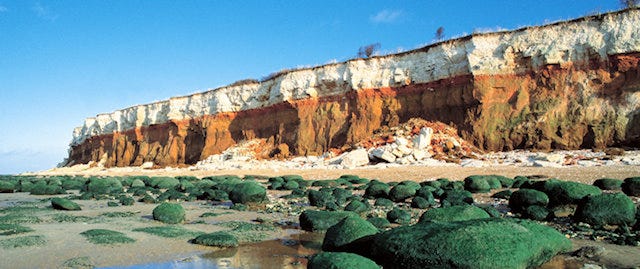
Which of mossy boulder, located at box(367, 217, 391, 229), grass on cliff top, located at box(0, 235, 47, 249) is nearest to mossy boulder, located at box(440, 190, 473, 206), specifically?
mossy boulder, located at box(367, 217, 391, 229)

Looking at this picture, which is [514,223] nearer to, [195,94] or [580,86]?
[580,86]

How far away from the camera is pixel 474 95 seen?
2403cm

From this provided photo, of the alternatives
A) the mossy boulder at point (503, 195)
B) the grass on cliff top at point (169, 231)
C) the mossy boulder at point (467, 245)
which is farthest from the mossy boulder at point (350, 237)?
the mossy boulder at point (503, 195)

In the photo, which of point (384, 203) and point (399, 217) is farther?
point (384, 203)

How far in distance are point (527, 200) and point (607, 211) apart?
1.57m

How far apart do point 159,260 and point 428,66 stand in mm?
23219

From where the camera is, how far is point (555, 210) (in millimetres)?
7773

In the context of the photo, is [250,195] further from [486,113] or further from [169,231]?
[486,113]

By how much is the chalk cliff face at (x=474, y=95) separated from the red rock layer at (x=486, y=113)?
0.17 ft

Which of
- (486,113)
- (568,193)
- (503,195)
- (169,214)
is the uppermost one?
(486,113)

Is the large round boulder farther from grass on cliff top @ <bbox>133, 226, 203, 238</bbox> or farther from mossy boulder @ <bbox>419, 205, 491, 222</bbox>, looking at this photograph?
mossy boulder @ <bbox>419, 205, 491, 222</bbox>

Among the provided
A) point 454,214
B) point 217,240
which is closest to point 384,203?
point 454,214

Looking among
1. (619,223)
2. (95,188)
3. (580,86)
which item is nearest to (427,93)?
(580,86)

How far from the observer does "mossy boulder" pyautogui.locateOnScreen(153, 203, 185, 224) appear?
7.88m
